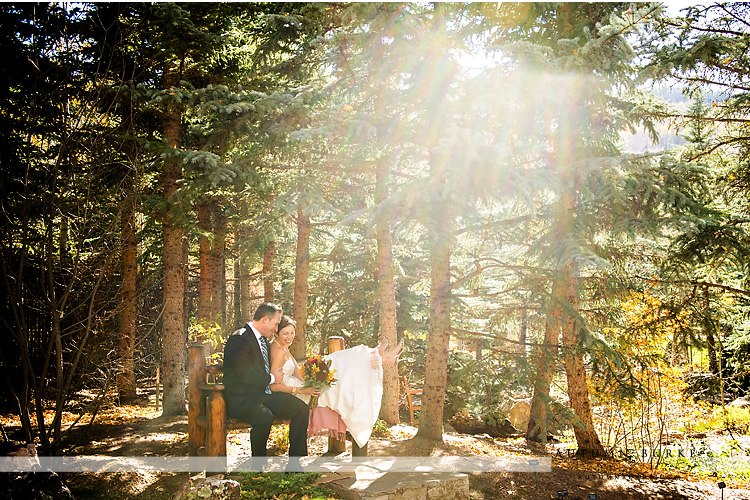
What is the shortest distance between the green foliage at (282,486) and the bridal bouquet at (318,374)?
0.93 metres

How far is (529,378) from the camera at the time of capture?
7.72 metres

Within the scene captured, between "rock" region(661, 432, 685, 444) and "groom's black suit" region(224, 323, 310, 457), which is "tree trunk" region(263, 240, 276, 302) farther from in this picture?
"rock" region(661, 432, 685, 444)

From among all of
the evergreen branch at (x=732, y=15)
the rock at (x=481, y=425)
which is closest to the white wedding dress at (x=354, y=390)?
the evergreen branch at (x=732, y=15)

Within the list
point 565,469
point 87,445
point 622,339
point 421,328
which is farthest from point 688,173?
point 87,445

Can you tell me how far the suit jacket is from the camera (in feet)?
17.4

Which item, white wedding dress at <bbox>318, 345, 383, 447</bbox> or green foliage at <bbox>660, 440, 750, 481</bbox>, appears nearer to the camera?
white wedding dress at <bbox>318, 345, 383, 447</bbox>

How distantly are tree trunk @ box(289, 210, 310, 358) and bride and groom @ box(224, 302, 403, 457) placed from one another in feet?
18.9

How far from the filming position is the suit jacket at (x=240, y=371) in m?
5.29

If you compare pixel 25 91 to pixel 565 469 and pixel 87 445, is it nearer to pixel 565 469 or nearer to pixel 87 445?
pixel 87 445

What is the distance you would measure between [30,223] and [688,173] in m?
8.74

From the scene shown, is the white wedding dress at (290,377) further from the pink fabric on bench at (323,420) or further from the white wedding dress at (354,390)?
the pink fabric on bench at (323,420)

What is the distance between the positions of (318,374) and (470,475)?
2.76 meters

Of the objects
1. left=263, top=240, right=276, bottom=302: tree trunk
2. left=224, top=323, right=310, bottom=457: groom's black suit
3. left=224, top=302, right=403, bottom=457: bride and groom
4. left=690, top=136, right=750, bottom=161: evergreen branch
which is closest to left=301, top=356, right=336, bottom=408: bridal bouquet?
left=224, top=302, right=403, bottom=457: bride and groom

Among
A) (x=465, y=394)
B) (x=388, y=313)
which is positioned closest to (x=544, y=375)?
(x=388, y=313)
